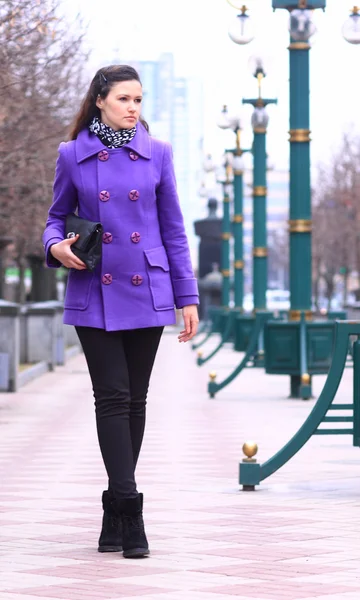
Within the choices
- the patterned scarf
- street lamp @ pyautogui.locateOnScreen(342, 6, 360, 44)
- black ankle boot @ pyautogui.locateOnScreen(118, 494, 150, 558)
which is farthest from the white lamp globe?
black ankle boot @ pyautogui.locateOnScreen(118, 494, 150, 558)

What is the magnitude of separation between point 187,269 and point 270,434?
7.16 m

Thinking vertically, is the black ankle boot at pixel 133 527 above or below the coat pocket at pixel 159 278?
below

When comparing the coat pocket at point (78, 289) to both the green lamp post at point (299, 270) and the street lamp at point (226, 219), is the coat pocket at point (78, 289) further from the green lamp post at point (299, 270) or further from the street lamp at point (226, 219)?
the street lamp at point (226, 219)

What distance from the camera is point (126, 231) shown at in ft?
23.2

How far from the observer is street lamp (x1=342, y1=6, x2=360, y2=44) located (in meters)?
18.2

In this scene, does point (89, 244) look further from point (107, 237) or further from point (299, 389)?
point (299, 389)

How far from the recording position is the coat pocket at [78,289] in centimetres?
707

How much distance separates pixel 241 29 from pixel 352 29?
8.19ft

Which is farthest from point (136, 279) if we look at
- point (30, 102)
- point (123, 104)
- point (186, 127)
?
point (186, 127)

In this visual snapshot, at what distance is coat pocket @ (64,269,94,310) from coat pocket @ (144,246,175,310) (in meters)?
0.25

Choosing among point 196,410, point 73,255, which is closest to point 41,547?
point 73,255

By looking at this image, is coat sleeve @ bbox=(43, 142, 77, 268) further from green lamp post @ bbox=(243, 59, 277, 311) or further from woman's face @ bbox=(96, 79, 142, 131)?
green lamp post @ bbox=(243, 59, 277, 311)

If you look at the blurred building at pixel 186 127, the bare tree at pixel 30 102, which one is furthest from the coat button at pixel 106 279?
the blurred building at pixel 186 127

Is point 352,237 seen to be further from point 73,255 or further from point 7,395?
point 73,255
